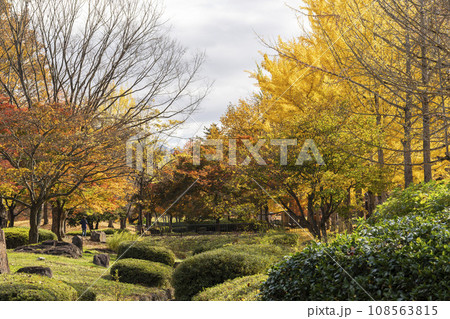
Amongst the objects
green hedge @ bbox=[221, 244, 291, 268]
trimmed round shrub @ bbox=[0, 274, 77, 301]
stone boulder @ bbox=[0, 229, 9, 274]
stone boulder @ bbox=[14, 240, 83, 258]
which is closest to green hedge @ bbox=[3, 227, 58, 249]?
stone boulder @ bbox=[14, 240, 83, 258]

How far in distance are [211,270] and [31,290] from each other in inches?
141

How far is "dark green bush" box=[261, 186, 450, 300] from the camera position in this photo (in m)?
3.83

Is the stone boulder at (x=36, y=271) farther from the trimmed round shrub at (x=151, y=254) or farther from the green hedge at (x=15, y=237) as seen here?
the green hedge at (x=15, y=237)

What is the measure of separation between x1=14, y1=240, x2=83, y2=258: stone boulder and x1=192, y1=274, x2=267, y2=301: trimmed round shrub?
339 inches

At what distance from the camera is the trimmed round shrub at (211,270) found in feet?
27.3

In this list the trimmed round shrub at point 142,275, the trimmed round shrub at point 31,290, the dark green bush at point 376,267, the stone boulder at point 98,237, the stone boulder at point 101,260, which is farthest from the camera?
the stone boulder at point 98,237

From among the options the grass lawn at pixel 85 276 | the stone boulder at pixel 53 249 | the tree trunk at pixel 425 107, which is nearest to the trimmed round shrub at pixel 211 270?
the grass lawn at pixel 85 276

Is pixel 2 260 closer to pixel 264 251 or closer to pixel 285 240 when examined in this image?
pixel 264 251

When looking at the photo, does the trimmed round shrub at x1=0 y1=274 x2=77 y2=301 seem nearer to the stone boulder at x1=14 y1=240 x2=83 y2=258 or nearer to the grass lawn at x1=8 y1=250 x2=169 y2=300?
the grass lawn at x1=8 y1=250 x2=169 y2=300

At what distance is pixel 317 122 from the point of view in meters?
11.7

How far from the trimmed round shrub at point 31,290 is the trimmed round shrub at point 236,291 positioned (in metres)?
2.26
